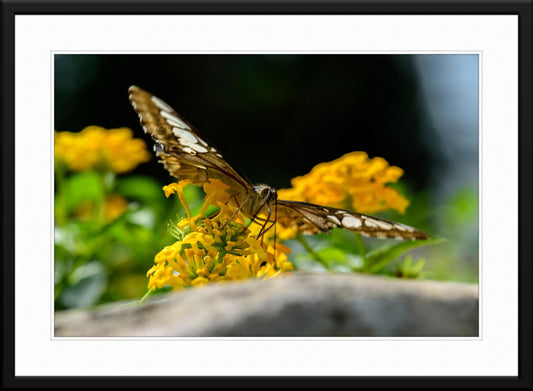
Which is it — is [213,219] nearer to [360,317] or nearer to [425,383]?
[360,317]

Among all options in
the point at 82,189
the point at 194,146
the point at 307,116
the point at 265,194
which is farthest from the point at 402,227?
the point at 307,116

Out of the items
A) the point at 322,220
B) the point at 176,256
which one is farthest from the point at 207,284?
the point at 322,220

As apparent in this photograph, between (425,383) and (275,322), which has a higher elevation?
(275,322)

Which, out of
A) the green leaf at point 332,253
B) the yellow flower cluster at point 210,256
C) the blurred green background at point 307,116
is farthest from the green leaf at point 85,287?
the green leaf at point 332,253

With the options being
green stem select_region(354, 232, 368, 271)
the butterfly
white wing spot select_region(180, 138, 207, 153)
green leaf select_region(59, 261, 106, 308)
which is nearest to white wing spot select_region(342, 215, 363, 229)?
the butterfly

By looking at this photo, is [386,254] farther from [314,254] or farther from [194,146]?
[194,146]

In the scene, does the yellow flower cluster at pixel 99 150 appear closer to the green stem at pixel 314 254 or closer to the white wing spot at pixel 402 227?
the green stem at pixel 314 254
